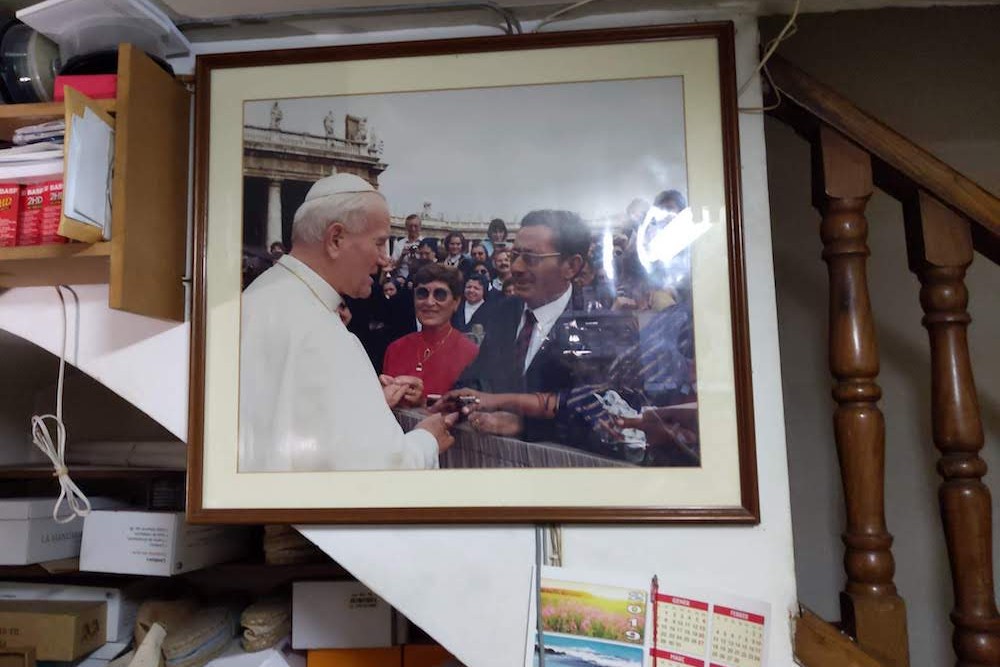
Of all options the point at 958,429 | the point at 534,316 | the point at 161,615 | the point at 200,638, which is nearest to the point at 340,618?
the point at 200,638

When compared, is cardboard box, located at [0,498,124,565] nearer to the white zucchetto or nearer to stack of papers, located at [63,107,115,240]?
stack of papers, located at [63,107,115,240]

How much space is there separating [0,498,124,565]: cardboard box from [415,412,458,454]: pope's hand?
45.3 inches

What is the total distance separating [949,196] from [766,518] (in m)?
0.52

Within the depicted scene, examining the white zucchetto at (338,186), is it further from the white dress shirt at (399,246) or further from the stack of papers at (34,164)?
the stack of papers at (34,164)

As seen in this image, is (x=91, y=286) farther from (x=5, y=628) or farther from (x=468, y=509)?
(x=5, y=628)

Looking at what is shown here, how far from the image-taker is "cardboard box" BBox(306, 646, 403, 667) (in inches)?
58.6

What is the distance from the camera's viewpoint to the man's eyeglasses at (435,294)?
3.46 feet

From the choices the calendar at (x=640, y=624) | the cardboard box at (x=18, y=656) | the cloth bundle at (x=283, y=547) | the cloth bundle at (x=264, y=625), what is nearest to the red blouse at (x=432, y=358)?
the calendar at (x=640, y=624)

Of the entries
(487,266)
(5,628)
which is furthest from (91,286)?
(5,628)

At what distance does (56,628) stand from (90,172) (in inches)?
47.0

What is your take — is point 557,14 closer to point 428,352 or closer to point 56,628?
point 428,352

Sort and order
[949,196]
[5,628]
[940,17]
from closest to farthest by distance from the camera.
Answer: [949,196], [940,17], [5,628]

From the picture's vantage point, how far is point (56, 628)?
1.56 meters

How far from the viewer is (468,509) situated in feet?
3.27
